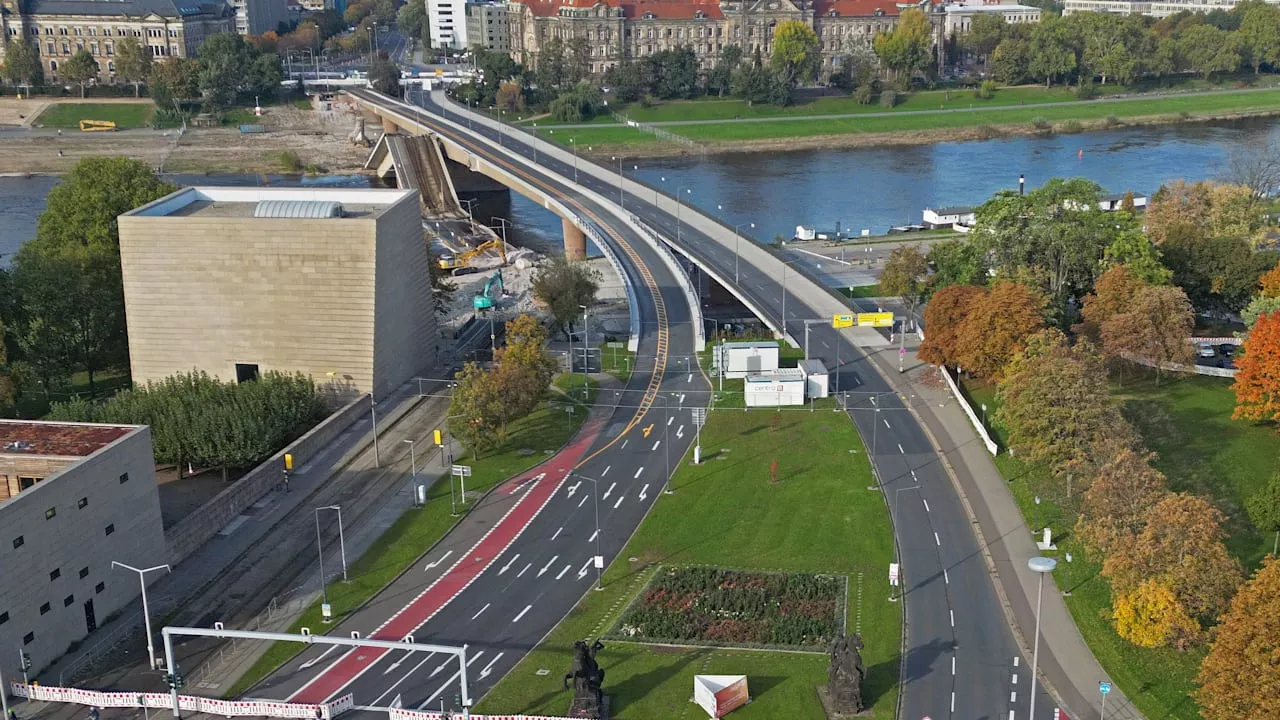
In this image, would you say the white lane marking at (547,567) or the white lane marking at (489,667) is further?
the white lane marking at (547,567)

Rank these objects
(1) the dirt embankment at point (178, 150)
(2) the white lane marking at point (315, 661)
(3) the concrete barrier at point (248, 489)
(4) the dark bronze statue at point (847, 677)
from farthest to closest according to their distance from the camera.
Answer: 1. (1) the dirt embankment at point (178, 150)
2. (3) the concrete barrier at point (248, 489)
3. (2) the white lane marking at point (315, 661)
4. (4) the dark bronze statue at point (847, 677)

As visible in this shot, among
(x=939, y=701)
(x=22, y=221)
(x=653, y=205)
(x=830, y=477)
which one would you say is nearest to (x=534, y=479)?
(x=830, y=477)

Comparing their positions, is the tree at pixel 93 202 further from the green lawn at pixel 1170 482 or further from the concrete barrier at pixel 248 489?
the green lawn at pixel 1170 482

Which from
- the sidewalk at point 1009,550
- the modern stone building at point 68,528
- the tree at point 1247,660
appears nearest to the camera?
the tree at point 1247,660

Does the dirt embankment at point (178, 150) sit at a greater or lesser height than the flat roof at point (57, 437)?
greater

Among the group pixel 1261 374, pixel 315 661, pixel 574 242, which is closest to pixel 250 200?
pixel 574 242

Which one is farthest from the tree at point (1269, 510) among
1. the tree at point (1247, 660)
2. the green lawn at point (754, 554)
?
the green lawn at point (754, 554)

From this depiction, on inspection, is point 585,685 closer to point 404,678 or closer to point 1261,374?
point 404,678
